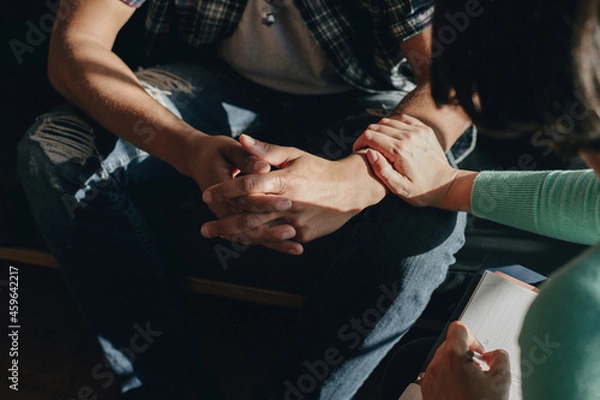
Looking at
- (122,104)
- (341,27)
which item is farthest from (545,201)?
(122,104)

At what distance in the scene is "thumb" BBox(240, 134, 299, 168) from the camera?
3.07 ft

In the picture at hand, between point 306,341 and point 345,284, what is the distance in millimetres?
124

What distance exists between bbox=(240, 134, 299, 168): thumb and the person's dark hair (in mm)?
384

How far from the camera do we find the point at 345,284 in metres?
0.96

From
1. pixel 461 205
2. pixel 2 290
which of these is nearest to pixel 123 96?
pixel 461 205

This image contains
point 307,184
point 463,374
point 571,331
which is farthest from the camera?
point 307,184

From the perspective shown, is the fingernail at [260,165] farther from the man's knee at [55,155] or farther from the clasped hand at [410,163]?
the man's knee at [55,155]

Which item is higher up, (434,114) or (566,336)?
(566,336)

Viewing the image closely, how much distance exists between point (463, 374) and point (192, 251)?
0.64 metres

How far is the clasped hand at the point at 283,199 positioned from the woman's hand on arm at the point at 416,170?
6cm

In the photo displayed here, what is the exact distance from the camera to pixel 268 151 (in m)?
0.94

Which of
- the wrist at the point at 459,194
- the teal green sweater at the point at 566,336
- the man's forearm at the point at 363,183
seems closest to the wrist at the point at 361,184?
the man's forearm at the point at 363,183

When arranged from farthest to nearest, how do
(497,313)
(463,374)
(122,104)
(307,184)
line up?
(122,104), (307,184), (497,313), (463,374)

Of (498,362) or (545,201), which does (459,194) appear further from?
(498,362)
